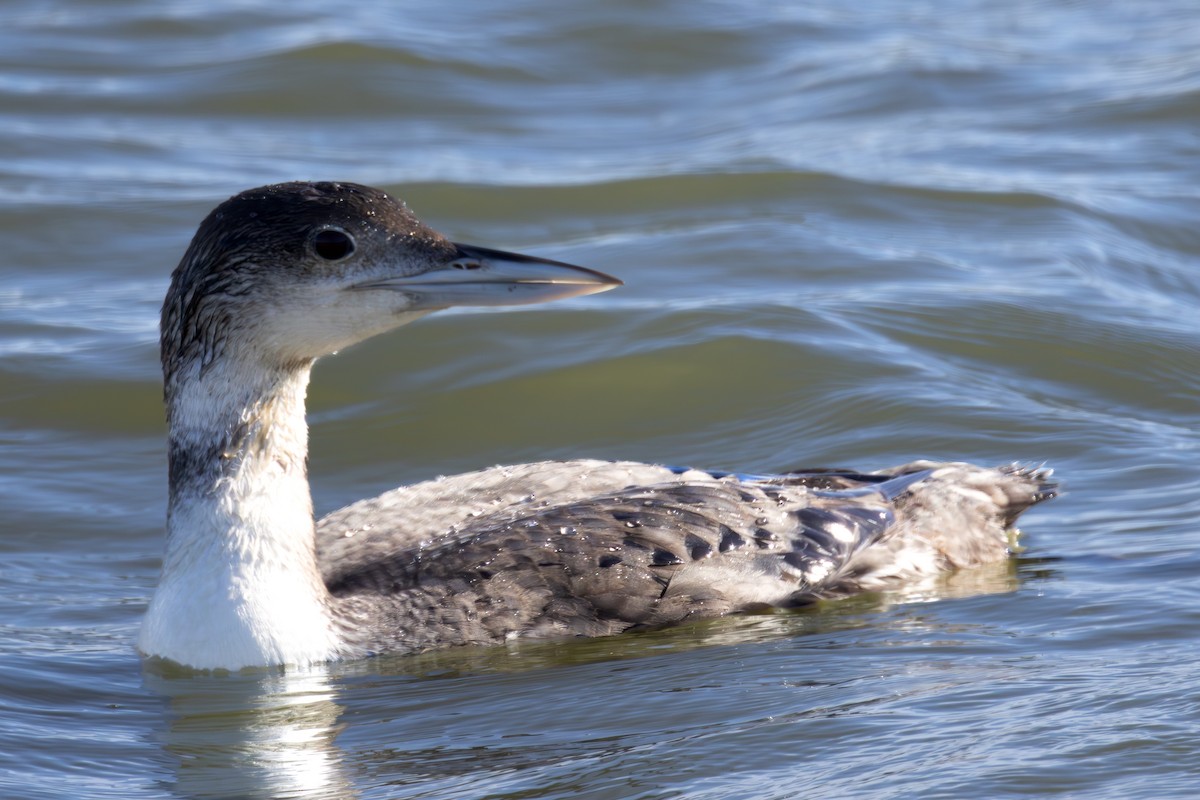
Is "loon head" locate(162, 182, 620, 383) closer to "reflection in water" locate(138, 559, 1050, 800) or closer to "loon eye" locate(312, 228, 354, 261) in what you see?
"loon eye" locate(312, 228, 354, 261)

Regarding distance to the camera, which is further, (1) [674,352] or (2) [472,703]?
(1) [674,352]

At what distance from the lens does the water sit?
5.29m

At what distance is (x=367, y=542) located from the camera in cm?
641

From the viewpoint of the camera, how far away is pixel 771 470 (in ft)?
26.5

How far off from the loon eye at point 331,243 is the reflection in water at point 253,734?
125cm

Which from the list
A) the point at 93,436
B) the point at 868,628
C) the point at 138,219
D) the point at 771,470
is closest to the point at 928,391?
the point at 771,470

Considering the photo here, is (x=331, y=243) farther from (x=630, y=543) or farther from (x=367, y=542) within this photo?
(x=630, y=543)

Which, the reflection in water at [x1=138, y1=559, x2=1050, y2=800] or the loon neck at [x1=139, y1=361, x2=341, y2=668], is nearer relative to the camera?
the reflection in water at [x1=138, y1=559, x2=1050, y2=800]

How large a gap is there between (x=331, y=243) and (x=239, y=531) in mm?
922

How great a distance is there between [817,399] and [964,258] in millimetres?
2166

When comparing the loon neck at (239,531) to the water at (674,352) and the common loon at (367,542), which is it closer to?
the common loon at (367,542)

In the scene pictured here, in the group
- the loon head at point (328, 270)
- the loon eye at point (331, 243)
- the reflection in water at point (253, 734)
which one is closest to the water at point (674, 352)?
the reflection in water at point (253, 734)

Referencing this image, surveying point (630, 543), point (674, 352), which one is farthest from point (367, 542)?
point (674, 352)

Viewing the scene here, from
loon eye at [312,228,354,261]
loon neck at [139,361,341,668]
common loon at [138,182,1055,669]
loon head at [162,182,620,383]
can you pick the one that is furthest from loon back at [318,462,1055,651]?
loon eye at [312,228,354,261]
